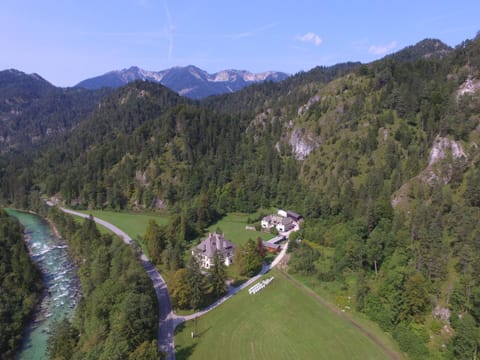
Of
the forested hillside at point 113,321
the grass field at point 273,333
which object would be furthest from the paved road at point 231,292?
the forested hillside at point 113,321

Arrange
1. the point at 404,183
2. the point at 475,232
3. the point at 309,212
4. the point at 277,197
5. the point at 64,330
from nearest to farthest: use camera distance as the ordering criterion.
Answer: the point at 64,330 < the point at 475,232 < the point at 404,183 < the point at 309,212 < the point at 277,197

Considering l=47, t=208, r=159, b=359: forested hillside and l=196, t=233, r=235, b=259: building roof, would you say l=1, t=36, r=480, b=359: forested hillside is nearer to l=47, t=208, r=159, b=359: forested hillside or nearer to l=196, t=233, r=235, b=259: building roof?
l=196, t=233, r=235, b=259: building roof

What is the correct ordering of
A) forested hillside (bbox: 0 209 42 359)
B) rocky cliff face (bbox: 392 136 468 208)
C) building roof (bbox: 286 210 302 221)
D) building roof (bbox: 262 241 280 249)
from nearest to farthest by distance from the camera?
forested hillside (bbox: 0 209 42 359)
rocky cliff face (bbox: 392 136 468 208)
building roof (bbox: 262 241 280 249)
building roof (bbox: 286 210 302 221)

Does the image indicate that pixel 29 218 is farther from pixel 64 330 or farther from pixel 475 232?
pixel 475 232

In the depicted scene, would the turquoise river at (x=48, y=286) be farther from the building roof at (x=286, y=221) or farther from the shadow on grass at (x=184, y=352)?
the building roof at (x=286, y=221)

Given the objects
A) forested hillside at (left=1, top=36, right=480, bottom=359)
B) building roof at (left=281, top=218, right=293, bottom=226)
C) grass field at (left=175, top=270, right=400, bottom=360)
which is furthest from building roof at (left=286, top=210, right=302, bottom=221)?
grass field at (left=175, top=270, right=400, bottom=360)

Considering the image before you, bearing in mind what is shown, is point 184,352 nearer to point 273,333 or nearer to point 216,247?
point 273,333

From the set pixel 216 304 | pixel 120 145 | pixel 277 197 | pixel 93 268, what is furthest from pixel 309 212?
pixel 120 145
